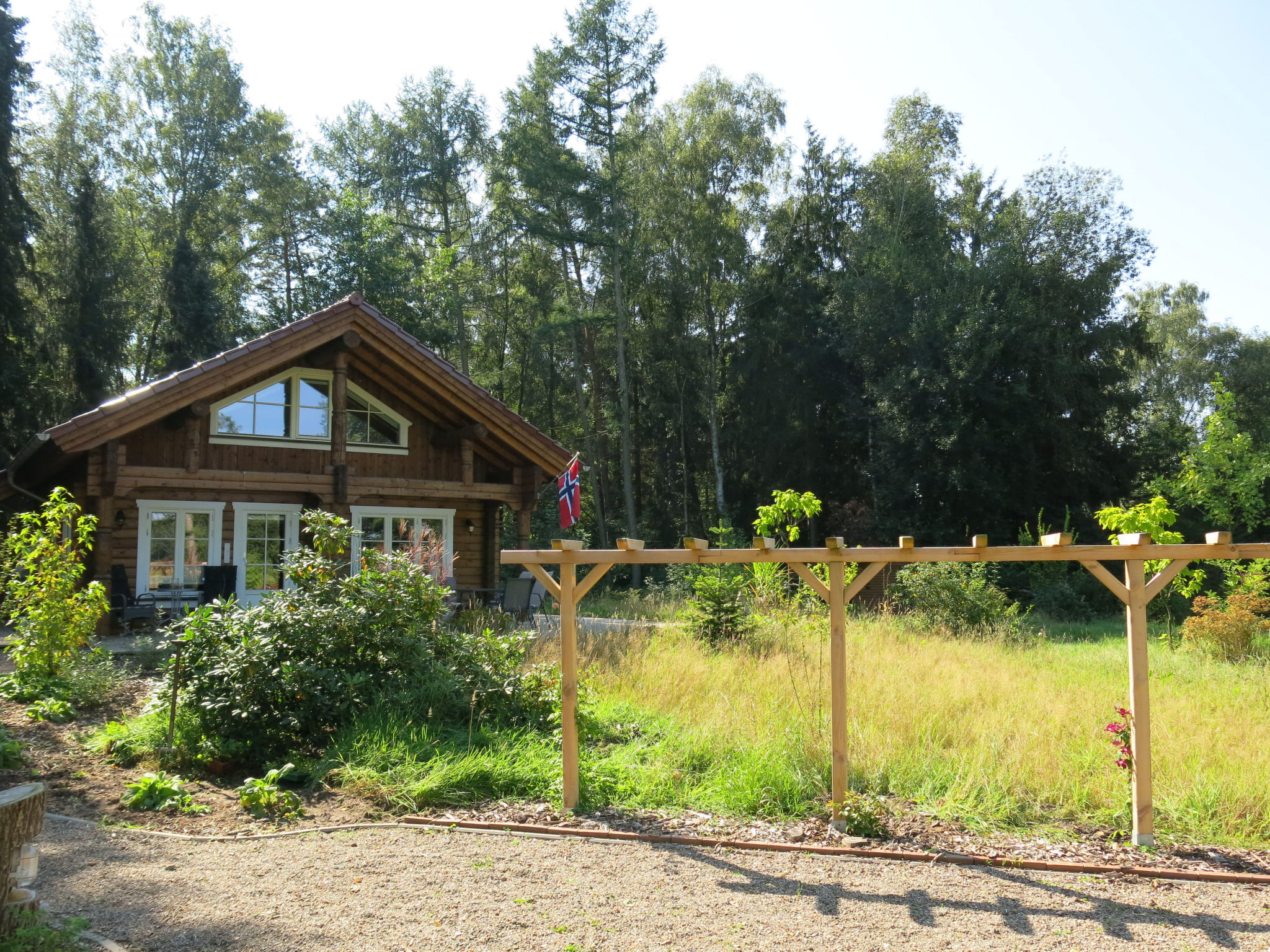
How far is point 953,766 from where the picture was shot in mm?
5938

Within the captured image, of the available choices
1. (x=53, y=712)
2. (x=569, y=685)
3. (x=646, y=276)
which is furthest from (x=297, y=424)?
(x=646, y=276)

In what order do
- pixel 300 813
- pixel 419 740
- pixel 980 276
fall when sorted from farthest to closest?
pixel 980 276, pixel 419 740, pixel 300 813

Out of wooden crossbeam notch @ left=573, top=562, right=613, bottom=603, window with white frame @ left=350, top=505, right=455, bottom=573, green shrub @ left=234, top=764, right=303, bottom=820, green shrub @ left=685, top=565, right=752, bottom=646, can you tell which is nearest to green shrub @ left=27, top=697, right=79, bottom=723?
green shrub @ left=234, top=764, right=303, bottom=820

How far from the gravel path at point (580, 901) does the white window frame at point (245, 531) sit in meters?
9.80

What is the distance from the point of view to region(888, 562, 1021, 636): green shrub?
13.6 m

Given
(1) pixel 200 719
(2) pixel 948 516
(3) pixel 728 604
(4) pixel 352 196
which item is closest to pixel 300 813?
(1) pixel 200 719

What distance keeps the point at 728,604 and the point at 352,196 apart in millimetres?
22309

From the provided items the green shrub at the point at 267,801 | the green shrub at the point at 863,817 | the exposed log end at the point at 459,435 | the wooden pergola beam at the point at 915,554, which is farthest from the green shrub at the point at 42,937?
the exposed log end at the point at 459,435

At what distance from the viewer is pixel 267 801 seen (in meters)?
5.52

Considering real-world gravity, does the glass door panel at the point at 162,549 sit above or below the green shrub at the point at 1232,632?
above

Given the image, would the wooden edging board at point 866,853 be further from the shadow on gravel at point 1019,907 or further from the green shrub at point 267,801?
the green shrub at point 267,801

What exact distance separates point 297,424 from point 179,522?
2.31 metres

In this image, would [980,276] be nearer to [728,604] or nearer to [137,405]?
[728,604]

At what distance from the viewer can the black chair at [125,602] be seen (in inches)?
486
